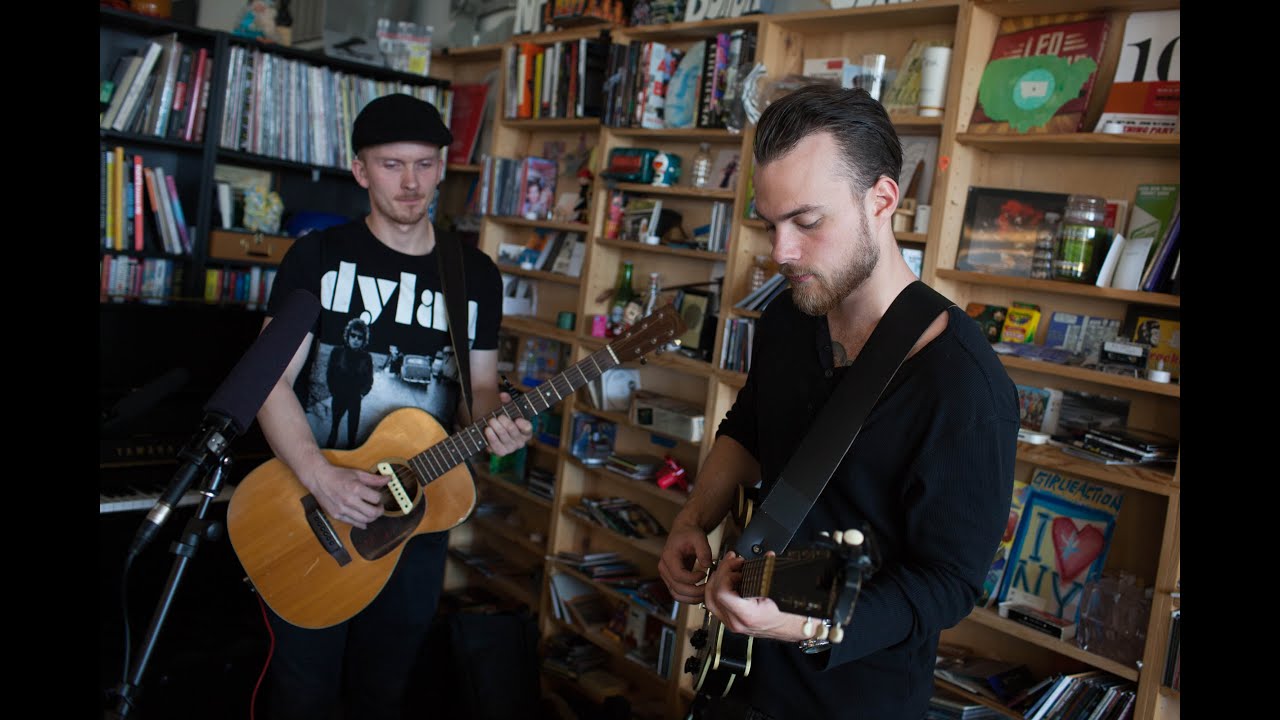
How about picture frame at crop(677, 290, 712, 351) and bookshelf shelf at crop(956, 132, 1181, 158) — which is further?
picture frame at crop(677, 290, 712, 351)

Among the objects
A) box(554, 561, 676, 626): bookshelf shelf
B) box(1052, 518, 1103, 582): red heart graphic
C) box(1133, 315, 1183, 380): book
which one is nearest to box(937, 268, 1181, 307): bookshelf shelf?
box(1133, 315, 1183, 380): book

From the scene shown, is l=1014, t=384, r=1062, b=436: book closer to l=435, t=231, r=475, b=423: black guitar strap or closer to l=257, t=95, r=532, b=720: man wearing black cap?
l=257, t=95, r=532, b=720: man wearing black cap

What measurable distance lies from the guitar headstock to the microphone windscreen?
959mm

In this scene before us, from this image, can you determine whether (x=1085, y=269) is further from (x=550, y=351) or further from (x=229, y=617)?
(x=229, y=617)

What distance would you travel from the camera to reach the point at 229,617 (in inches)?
147

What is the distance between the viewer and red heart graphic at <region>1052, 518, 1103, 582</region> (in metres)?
2.47

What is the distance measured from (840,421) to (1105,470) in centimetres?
124

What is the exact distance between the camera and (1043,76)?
249cm

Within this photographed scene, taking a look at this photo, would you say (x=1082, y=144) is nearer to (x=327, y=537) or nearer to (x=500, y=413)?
(x=500, y=413)

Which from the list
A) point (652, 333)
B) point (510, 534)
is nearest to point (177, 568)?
point (652, 333)

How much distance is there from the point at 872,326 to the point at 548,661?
2.64m

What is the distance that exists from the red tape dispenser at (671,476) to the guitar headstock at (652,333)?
1.09m

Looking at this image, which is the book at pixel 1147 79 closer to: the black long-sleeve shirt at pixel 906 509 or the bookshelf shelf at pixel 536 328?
the black long-sleeve shirt at pixel 906 509
